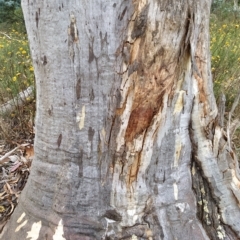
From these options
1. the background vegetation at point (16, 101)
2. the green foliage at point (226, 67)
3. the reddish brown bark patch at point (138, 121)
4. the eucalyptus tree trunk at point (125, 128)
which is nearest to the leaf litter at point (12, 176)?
the background vegetation at point (16, 101)

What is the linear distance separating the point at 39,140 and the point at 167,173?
0.56 m

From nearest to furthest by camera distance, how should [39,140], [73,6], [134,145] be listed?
[73,6]
[134,145]
[39,140]

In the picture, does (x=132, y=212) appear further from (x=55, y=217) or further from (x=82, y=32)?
(x=82, y=32)

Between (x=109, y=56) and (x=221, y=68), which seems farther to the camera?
(x=221, y=68)

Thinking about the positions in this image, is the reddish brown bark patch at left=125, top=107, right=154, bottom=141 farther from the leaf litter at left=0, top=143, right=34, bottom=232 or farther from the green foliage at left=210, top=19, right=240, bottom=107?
the green foliage at left=210, top=19, right=240, bottom=107

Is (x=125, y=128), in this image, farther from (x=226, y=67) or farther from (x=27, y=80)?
(x=226, y=67)

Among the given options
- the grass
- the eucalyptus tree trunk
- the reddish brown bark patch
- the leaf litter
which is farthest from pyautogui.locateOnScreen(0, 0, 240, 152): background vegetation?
the reddish brown bark patch

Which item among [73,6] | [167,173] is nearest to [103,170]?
[167,173]

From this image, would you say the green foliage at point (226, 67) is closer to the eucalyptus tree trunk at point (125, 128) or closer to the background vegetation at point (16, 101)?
the background vegetation at point (16, 101)

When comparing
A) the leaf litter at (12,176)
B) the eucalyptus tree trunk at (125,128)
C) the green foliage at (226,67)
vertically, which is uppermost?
the eucalyptus tree trunk at (125,128)

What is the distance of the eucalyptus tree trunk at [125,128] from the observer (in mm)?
1395

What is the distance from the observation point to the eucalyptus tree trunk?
1.39 meters

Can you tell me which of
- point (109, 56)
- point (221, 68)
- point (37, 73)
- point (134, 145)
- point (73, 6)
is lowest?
point (221, 68)

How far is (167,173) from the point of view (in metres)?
1.60
